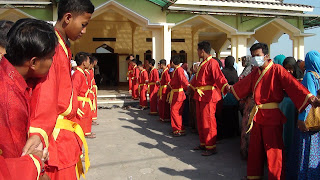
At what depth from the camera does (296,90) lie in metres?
3.27

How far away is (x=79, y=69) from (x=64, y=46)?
319cm

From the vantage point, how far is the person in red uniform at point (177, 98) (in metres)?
6.59

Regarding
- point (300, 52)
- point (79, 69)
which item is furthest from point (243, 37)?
point (79, 69)

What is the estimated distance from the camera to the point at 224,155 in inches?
202

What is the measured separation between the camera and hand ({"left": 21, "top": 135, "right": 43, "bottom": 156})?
4.41ft

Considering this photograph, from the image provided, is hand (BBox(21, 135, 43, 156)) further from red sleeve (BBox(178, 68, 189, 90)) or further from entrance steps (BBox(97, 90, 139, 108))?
entrance steps (BBox(97, 90, 139, 108))

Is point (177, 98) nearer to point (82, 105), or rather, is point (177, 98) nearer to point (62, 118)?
point (82, 105)

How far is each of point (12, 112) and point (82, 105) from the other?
4.38 m

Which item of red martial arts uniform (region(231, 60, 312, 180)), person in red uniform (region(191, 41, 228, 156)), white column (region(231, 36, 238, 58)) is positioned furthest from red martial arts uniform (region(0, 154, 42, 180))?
white column (region(231, 36, 238, 58))

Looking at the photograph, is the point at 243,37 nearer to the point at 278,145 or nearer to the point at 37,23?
Result: the point at 278,145

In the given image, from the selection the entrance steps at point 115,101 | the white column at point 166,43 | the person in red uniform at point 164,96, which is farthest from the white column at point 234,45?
the person in red uniform at point 164,96

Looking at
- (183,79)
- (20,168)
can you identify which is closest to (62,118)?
(20,168)

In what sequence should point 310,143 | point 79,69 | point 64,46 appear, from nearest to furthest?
point 64,46
point 310,143
point 79,69

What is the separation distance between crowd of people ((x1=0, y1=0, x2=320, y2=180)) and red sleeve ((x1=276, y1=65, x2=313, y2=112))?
0.04ft
